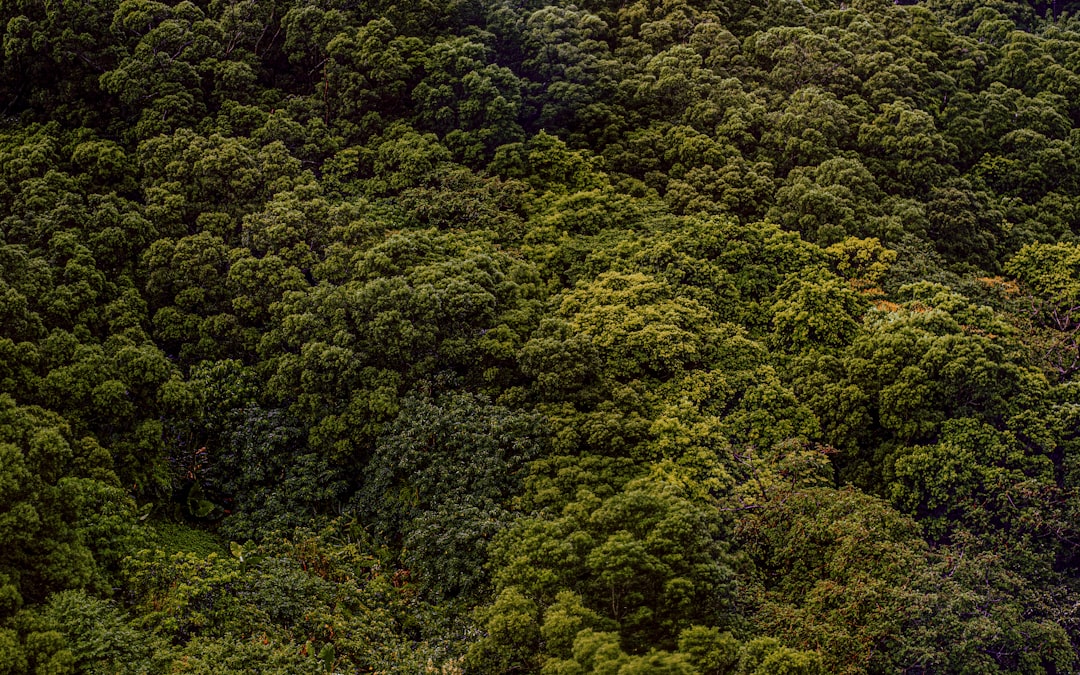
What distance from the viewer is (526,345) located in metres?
20.3

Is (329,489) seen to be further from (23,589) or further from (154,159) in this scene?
(154,159)

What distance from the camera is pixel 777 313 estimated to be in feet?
73.3

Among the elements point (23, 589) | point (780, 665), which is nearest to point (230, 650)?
point (23, 589)

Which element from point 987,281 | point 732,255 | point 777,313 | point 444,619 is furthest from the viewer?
point 987,281

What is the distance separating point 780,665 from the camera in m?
12.6

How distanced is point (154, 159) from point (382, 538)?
13505 mm

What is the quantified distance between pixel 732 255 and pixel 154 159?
54.8 ft

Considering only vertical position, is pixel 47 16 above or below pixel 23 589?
above

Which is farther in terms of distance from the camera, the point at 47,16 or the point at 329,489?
the point at 47,16

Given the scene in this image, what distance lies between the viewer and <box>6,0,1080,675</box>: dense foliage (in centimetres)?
1487

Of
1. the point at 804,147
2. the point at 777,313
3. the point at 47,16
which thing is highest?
the point at 47,16

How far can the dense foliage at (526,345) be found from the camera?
14867 millimetres

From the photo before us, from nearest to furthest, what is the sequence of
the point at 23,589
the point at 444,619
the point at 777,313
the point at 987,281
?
the point at 23,589, the point at 444,619, the point at 777,313, the point at 987,281

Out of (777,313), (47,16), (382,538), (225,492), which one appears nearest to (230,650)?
(382,538)
